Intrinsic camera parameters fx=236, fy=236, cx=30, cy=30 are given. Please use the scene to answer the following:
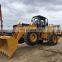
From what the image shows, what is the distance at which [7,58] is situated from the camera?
672 inches

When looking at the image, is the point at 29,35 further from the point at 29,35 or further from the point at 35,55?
the point at 35,55

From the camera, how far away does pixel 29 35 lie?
18641 mm

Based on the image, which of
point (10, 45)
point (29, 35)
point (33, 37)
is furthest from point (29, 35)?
point (10, 45)

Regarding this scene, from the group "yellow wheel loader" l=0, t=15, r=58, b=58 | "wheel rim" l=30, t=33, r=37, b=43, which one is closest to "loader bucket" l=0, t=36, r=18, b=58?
"yellow wheel loader" l=0, t=15, r=58, b=58

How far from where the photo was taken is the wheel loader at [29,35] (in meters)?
17.1

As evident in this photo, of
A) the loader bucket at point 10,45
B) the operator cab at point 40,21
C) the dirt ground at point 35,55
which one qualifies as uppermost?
the operator cab at point 40,21

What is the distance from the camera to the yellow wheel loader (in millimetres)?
17114

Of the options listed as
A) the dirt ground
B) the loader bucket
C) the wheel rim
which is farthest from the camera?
the wheel rim

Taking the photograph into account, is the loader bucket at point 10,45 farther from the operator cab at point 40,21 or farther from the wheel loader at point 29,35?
the operator cab at point 40,21

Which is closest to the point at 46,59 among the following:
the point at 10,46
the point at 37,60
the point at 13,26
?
the point at 37,60

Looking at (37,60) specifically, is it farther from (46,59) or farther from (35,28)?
(35,28)

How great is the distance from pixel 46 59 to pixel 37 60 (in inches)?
26.3

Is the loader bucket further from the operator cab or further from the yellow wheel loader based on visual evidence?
the operator cab

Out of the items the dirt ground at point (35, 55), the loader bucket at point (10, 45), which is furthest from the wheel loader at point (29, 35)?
the dirt ground at point (35, 55)
